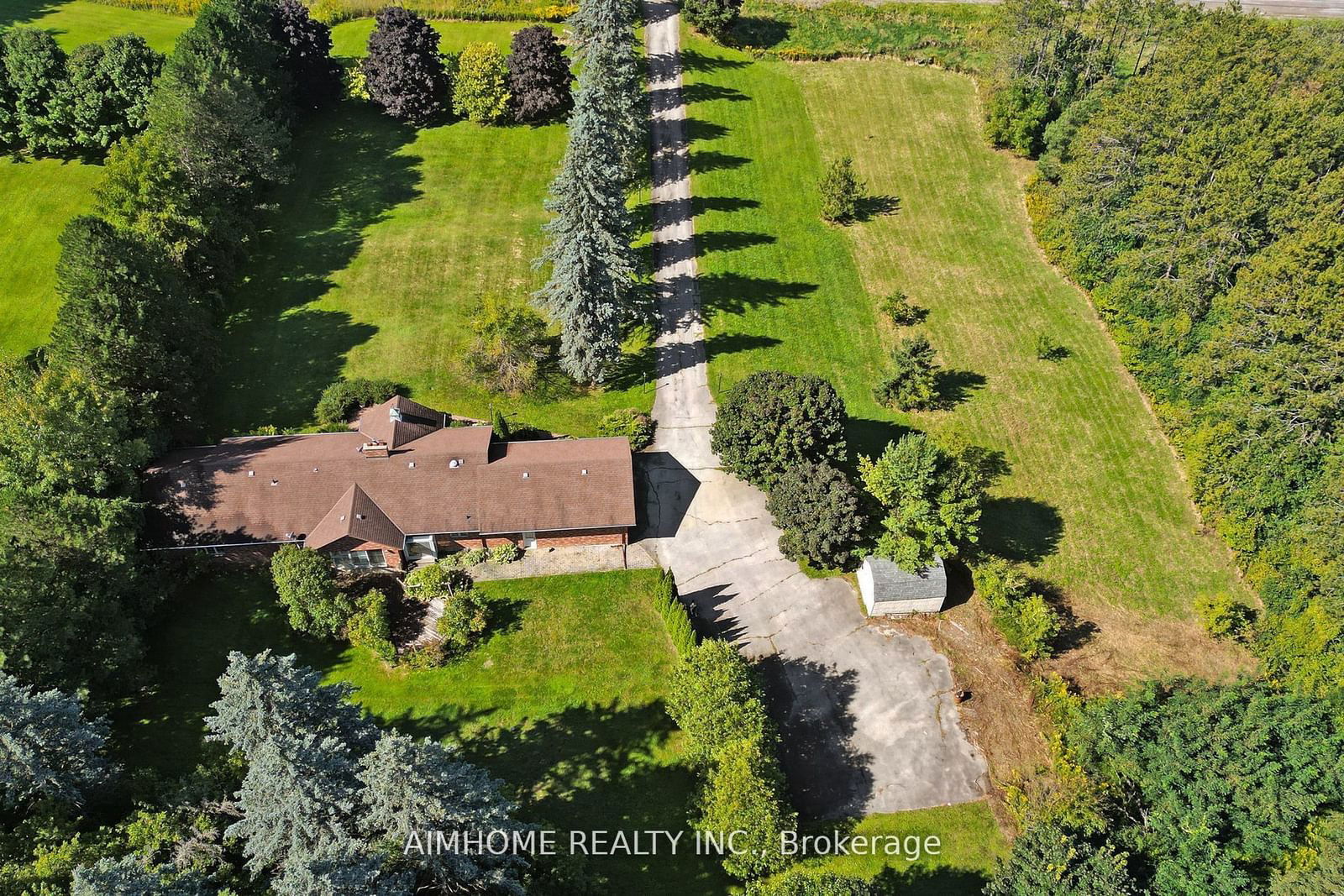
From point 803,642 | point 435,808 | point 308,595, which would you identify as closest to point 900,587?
point 803,642

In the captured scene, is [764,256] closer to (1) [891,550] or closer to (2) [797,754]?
(1) [891,550]

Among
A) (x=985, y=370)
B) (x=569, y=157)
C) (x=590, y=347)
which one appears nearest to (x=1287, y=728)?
(x=985, y=370)

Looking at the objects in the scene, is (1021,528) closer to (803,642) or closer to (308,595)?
(803,642)

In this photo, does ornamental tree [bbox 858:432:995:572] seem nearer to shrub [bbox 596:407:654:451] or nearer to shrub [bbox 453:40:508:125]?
shrub [bbox 596:407:654:451]

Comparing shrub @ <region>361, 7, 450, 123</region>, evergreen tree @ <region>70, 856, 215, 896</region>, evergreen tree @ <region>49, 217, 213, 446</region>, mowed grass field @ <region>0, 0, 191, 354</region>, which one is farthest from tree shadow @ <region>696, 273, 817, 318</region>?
mowed grass field @ <region>0, 0, 191, 354</region>

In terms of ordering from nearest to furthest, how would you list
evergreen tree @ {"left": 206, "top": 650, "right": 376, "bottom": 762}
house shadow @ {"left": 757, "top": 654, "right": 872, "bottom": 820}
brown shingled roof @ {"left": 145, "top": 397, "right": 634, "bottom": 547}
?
evergreen tree @ {"left": 206, "top": 650, "right": 376, "bottom": 762}, house shadow @ {"left": 757, "top": 654, "right": 872, "bottom": 820}, brown shingled roof @ {"left": 145, "top": 397, "right": 634, "bottom": 547}
